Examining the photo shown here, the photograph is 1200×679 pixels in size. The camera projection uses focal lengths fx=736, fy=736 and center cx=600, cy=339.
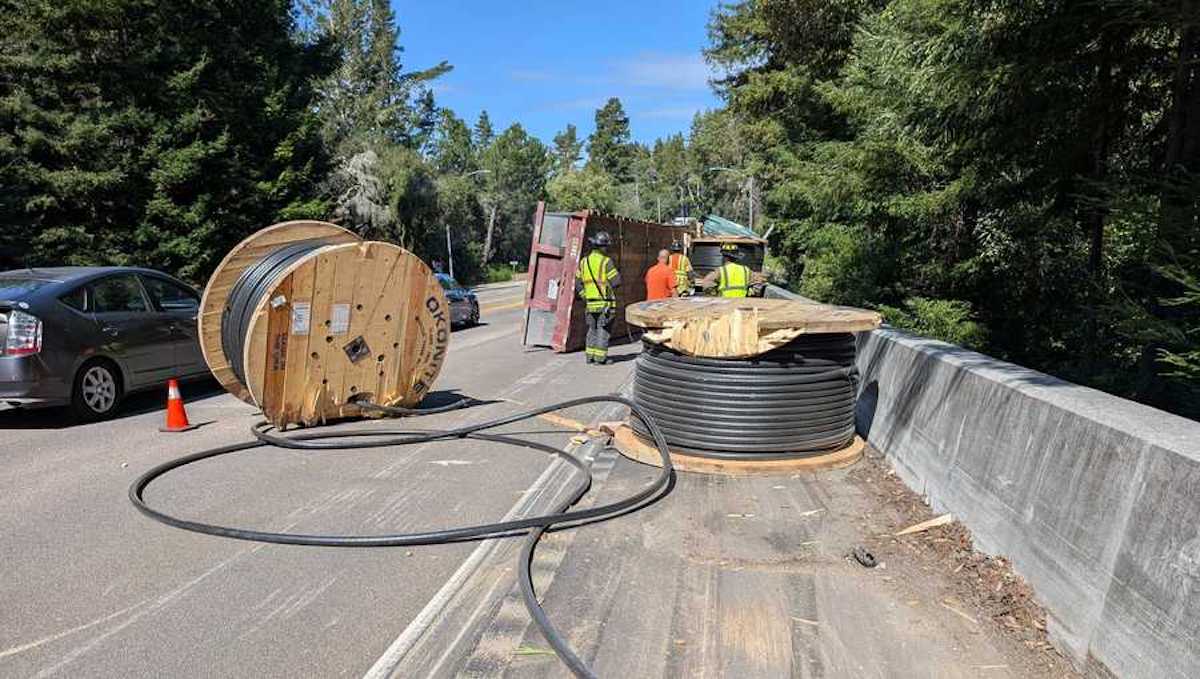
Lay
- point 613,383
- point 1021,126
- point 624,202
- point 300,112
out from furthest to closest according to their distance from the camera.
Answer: point 624,202
point 300,112
point 613,383
point 1021,126

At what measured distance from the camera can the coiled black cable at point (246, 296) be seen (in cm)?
679

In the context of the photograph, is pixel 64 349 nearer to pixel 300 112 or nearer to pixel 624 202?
pixel 300 112

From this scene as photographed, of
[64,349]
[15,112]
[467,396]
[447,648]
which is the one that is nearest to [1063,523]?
[447,648]

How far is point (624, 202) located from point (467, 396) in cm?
9160

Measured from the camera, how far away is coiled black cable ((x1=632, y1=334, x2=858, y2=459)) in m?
5.89

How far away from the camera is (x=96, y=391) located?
25.9 feet

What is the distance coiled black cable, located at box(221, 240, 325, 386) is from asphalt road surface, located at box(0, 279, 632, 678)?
84 cm

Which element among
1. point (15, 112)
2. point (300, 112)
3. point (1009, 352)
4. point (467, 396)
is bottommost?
point (467, 396)

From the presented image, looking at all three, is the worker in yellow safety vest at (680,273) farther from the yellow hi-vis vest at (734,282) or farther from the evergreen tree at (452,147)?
the evergreen tree at (452,147)

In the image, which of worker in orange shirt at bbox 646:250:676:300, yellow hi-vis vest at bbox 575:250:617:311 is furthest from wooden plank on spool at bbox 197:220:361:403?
worker in orange shirt at bbox 646:250:676:300

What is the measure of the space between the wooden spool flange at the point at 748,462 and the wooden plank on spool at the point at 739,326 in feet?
2.80

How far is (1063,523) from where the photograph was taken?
3.33 meters

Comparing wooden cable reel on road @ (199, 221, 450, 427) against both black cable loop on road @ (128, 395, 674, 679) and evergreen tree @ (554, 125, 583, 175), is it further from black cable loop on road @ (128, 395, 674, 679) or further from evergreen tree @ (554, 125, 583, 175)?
evergreen tree @ (554, 125, 583, 175)

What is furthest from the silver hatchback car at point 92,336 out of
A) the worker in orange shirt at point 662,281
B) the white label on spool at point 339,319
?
the worker in orange shirt at point 662,281
